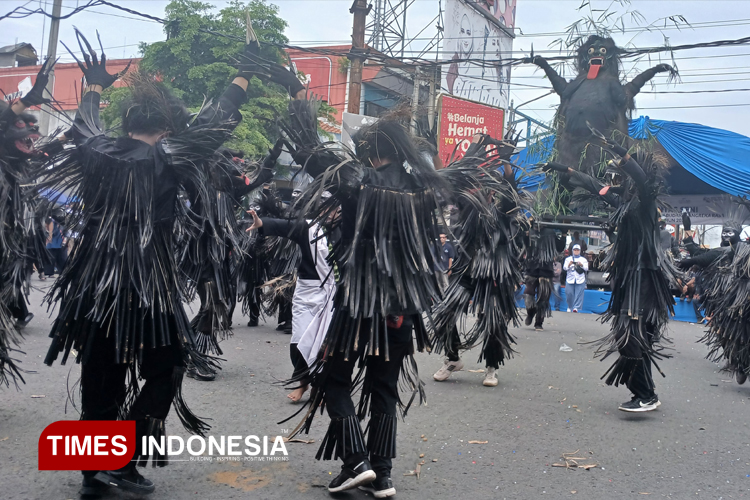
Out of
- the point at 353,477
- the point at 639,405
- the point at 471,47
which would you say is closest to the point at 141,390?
the point at 353,477

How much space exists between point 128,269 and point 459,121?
58.3ft

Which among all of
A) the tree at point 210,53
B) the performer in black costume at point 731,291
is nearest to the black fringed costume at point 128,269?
the performer in black costume at point 731,291

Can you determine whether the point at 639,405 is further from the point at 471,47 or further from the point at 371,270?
the point at 471,47

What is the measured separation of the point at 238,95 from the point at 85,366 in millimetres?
1807

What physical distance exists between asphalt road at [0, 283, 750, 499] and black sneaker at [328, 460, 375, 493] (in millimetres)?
138

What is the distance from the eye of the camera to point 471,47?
74.2 ft

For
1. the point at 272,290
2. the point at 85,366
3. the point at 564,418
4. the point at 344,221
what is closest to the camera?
the point at 85,366

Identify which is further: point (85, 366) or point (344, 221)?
point (344, 221)

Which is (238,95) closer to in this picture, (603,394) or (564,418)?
(564,418)

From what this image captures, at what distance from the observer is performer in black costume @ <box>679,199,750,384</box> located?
26.2 ft

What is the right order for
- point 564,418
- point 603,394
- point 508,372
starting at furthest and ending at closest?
1. point 508,372
2. point 603,394
3. point 564,418

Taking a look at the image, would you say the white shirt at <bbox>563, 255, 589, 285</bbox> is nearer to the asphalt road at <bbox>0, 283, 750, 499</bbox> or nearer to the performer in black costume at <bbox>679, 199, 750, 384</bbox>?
the performer in black costume at <bbox>679, 199, 750, 384</bbox>

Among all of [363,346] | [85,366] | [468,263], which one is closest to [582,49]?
[468,263]

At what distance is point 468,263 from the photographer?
24.5 feet
